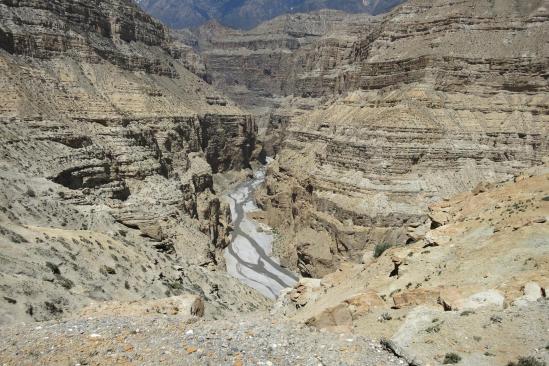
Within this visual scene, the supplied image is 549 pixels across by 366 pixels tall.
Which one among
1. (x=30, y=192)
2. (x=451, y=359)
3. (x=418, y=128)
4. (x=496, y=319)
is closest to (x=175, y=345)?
(x=451, y=359)

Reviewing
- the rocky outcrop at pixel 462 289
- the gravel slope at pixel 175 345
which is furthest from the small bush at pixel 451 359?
the gravel slope at pixel 175 345

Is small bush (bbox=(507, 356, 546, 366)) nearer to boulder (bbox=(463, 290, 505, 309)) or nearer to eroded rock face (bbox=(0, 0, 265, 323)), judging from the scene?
boulder (bbox=(463, 290, 505, 309))

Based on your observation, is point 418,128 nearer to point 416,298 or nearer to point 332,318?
point 416,298

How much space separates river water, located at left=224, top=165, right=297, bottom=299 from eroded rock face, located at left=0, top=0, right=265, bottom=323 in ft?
7.73

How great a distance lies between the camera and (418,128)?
5422 centimetres

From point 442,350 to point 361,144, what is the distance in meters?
44.1

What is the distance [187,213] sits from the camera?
46.2 m

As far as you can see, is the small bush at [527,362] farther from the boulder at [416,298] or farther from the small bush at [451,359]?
the boulder at [416,298]

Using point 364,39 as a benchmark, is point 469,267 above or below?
below

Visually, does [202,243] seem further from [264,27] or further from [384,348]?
[264,27]

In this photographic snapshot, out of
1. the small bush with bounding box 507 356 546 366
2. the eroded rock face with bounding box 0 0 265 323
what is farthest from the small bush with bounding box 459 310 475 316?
the eroded rock face with bounding box 0 0 265 323

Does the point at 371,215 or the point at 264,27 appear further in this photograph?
the point at 264,27

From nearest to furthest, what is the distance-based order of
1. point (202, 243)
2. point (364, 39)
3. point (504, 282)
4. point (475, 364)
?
point (475, 364) → point (504, 282) → point (202, 243) → point (364, 39)

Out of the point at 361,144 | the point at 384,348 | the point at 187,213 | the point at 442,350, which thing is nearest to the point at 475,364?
the point at 442,350
